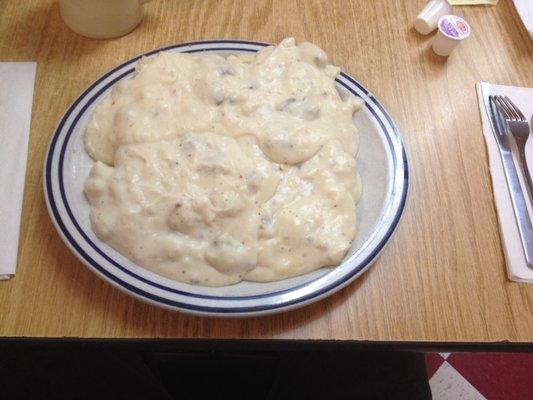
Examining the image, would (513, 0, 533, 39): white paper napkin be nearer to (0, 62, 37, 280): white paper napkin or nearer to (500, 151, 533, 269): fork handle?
(500, 151, 533, 269): fork handle

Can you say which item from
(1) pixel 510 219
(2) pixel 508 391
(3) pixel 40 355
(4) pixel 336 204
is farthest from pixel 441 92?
(3) pixel 40 355

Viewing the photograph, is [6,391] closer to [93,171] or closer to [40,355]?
[40,355]

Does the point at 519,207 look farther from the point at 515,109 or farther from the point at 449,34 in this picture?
the point at 449,34

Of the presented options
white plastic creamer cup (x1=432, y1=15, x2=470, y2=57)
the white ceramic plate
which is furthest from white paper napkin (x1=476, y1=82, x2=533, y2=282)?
the white ceramic plate

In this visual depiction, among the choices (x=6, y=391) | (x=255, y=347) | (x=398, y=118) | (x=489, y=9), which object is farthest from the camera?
(x=489, y=9)

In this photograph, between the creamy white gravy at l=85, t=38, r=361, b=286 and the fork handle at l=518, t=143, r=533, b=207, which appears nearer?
the creamy white gravy at l=85, t=38, r=361, b=286

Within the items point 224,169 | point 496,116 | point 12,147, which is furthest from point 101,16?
point 496,116
